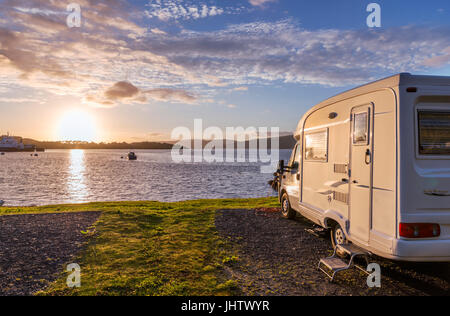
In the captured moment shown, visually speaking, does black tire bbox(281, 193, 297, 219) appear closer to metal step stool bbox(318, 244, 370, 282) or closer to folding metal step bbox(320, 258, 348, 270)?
metal step stool bbox(318, 244, 370, 282)

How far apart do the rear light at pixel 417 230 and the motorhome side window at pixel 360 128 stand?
5.22ft

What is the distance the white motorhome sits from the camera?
458 centimetres

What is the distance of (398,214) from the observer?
15.1 ft

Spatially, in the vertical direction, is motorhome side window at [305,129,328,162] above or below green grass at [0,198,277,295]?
above

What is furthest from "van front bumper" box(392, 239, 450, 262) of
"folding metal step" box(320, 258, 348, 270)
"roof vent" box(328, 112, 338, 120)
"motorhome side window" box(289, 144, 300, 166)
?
"motorhome side window" box(289, 144, 300, 166)

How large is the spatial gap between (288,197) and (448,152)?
19.4ft

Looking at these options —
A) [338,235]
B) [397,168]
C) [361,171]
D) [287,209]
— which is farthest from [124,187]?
[397,168]

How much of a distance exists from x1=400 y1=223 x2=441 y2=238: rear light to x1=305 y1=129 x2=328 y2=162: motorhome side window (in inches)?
103

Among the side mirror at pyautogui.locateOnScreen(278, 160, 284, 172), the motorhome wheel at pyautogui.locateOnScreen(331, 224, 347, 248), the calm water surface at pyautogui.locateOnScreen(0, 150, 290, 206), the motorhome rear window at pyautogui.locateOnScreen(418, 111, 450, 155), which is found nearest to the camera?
the motorhome rear window at pyautogui.locateOnScreen(418, 111, 450, 155)

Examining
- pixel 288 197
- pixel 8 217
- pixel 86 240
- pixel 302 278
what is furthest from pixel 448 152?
pixel 8 217

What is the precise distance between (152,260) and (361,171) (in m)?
4.73

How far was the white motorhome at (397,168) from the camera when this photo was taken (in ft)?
15.0

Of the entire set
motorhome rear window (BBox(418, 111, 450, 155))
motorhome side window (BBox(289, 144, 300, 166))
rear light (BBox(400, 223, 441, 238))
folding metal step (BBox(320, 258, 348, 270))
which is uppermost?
motorhome rear window (BBox(418, 111, 450, 155))

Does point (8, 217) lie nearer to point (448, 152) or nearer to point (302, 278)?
point (302, 278)
